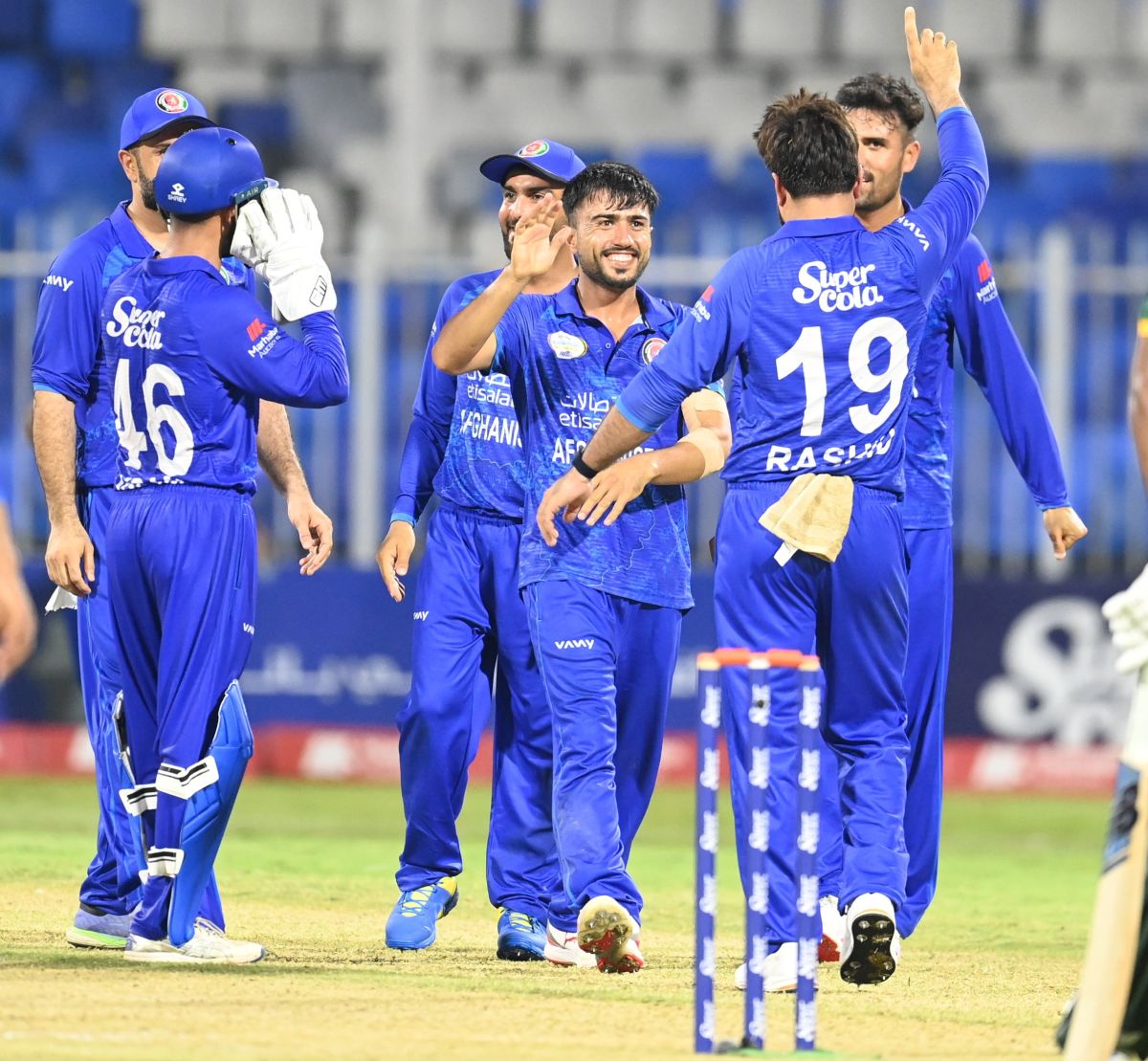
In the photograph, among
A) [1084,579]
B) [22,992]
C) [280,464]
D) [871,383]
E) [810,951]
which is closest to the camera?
[810,951]

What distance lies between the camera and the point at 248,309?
21.0 ft

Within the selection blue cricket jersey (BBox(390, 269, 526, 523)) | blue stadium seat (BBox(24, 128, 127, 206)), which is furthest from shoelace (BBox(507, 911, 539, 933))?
blue stadium seat (BBox(24, 128, 127, 206))

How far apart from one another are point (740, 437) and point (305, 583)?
7617 millimetres

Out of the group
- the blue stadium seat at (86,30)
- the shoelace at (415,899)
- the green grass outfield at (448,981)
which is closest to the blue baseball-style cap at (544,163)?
the shoelace at (415,899)

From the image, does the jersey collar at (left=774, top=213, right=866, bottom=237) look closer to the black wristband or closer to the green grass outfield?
the black wristband

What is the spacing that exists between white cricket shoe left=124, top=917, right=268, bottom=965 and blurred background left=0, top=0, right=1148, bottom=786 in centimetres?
715

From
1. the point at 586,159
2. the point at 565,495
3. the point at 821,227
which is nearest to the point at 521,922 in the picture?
the point at 565,495

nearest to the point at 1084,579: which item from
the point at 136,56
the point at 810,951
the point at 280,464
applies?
the point at 280,464

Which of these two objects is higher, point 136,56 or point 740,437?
point 136,56

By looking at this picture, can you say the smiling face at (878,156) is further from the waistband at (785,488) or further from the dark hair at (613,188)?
the waistband at (785,488)

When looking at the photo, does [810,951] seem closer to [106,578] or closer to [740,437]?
[740,437]

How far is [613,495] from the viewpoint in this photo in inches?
255

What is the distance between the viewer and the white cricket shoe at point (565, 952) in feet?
22.2

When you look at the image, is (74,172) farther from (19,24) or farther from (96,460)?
(96,460)
